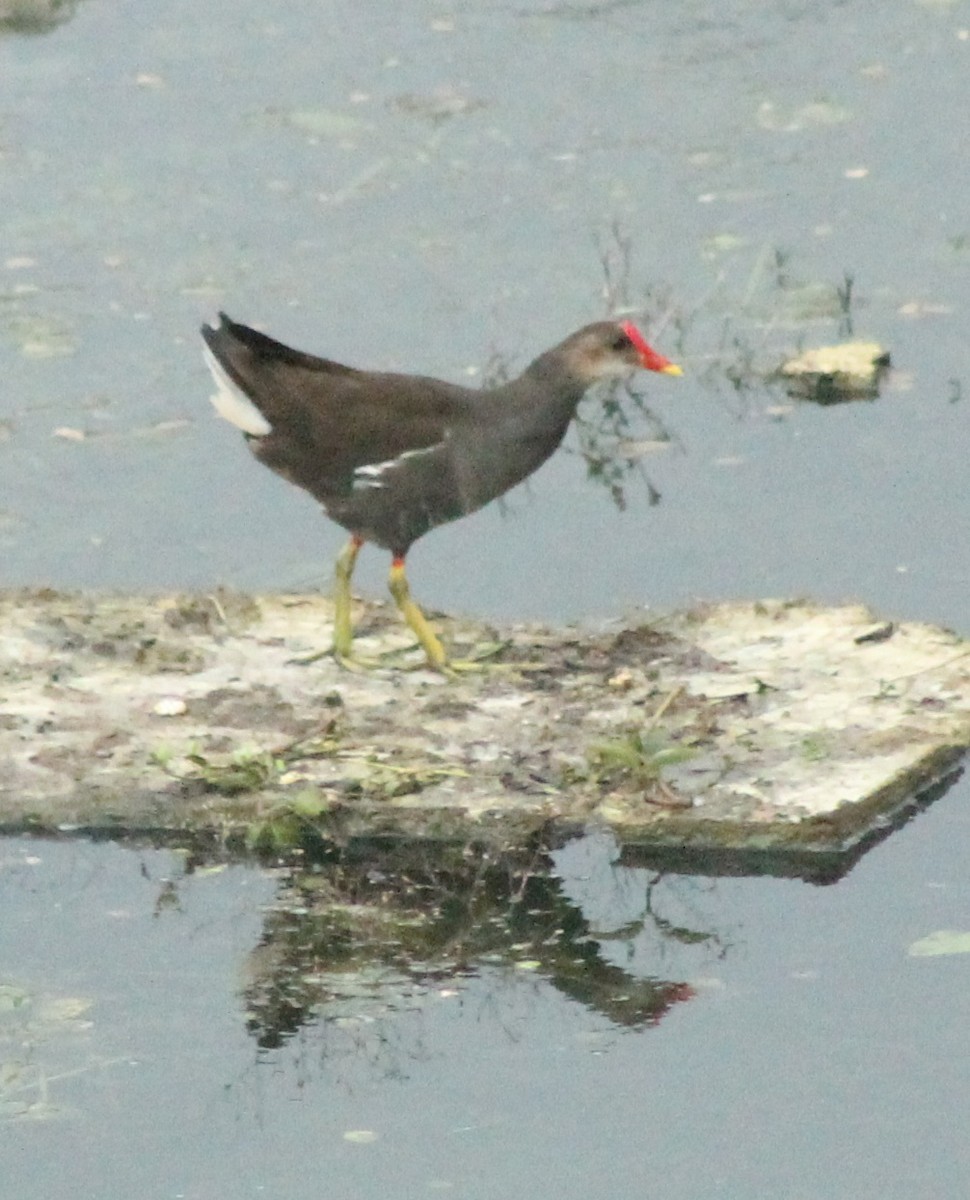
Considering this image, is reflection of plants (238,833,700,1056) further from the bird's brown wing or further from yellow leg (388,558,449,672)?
the bird's brown wing

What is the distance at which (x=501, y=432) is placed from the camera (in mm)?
6152

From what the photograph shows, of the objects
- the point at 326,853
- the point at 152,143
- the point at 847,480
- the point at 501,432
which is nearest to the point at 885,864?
the point at 326,853

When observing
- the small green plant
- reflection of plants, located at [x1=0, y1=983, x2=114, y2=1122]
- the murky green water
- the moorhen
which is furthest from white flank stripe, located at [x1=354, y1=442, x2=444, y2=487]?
reflection of plants, located at [x1=0, y1=983, x2=114, y2=1122]

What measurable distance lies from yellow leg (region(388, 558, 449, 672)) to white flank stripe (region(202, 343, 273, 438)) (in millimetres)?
466

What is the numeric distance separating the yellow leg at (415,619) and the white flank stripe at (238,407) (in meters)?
0.47

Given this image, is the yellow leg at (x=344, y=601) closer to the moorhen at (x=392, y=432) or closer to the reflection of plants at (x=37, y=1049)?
the moorhen at (x=392, y=432)

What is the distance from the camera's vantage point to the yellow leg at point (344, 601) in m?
6.09

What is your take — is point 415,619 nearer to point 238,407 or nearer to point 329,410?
point 329,410

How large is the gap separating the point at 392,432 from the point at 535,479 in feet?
4.15

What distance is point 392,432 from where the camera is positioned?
20.2 feet

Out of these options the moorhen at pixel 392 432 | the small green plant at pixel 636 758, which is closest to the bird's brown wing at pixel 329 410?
the moorhen at pixel 392 432

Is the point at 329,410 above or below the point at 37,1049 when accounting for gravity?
above

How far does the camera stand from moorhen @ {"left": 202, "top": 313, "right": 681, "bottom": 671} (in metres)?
6.12

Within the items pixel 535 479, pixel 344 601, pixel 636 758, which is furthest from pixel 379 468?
pixel 535 479
